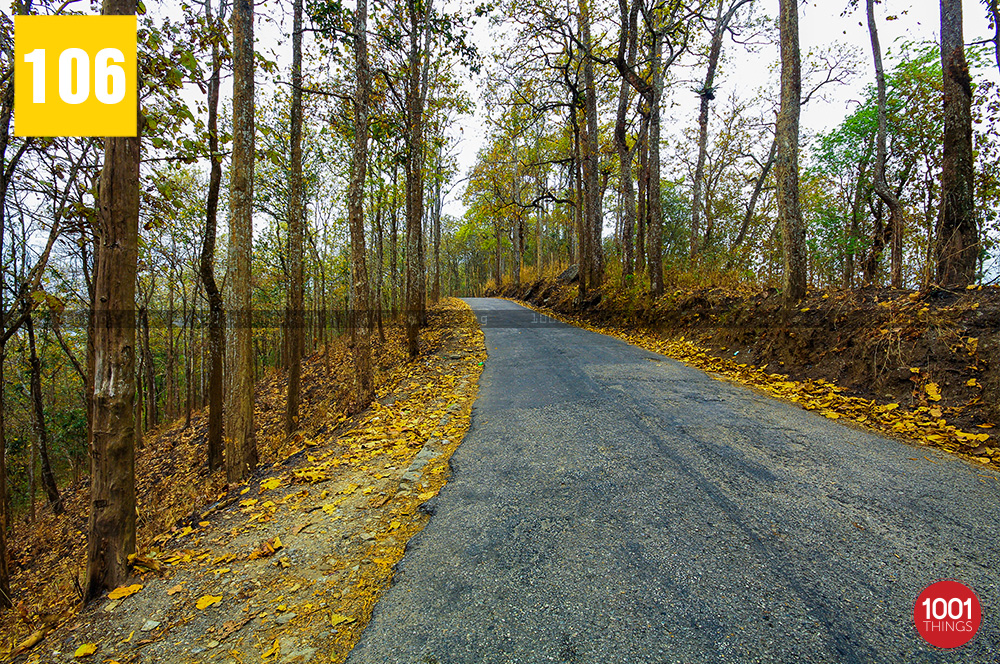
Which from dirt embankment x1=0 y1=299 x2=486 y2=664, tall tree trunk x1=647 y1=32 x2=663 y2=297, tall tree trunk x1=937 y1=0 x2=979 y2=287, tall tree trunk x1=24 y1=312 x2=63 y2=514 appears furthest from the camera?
tall tree trunk x1=647 y1=32 x2=663 y2=297

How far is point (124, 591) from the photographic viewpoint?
2.62 metres

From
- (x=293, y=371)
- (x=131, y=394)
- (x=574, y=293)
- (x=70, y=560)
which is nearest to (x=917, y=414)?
(x=131, y=394)

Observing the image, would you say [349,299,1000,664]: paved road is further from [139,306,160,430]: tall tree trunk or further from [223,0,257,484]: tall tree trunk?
[139,306,160,430]: tall tree trunk

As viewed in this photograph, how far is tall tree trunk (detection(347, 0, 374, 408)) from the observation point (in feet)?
22.0

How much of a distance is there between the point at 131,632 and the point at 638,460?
356 centimetres

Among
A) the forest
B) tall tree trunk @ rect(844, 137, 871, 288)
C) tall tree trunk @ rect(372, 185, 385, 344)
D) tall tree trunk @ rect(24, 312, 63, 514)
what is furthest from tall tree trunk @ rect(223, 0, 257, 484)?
tall tree trunk @ rect(844, 137, 871, 288)

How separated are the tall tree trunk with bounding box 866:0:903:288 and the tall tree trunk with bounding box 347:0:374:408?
8421 millimetres

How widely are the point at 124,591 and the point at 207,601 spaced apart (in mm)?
828

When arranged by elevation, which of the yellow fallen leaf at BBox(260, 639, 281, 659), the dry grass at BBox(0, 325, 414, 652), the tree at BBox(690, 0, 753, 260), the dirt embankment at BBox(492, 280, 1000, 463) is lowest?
the dry grass at BBox(0, 325, 414, 652)

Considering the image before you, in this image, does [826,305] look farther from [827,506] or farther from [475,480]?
[475,480]

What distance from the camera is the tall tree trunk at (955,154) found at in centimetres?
519

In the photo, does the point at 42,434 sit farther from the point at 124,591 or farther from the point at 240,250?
the point at 124,591

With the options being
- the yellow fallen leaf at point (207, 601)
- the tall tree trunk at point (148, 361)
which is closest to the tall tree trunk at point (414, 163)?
the yellow fallen leaf at point (207, 601)

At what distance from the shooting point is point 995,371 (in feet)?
12.8
